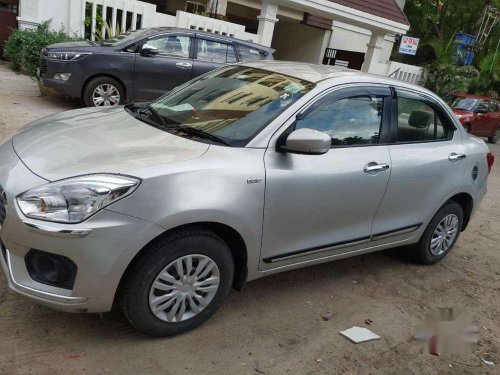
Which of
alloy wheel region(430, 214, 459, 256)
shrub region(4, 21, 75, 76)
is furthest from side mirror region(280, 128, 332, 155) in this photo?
shrub region(4, 21, 75, 76)

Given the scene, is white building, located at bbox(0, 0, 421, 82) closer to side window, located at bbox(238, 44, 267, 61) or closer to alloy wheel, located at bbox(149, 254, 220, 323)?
side window, located at bbox(238, 44, 267, 61)

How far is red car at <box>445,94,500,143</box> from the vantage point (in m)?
15.2

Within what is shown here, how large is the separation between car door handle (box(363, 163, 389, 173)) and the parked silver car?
0.05 ft

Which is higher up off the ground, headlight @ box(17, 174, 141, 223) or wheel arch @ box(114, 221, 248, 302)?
headlight @ box(17, 174, 141, 223)

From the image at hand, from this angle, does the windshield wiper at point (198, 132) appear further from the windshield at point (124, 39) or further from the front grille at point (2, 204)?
the windshield at point (124, 39)

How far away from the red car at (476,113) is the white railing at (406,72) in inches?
78.5

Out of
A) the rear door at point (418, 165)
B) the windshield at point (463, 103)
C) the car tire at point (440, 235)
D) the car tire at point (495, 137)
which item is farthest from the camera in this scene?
the car tire at point (495, 137)

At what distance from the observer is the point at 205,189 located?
2809mm

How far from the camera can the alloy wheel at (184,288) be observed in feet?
9.33

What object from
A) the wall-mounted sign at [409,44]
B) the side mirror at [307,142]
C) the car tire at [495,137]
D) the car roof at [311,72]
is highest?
the wall-mounted sign at [409,44]

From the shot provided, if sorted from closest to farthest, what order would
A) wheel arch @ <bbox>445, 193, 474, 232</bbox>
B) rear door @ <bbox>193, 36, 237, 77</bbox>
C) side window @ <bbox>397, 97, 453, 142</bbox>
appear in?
side window @ <bbox>397, 97, 453, 142</bbox> < wheel arch @ <bbox>445, 193, 474, 232</bbox> < rear door @ <bbox>193, 36, 237, 77</bbox>

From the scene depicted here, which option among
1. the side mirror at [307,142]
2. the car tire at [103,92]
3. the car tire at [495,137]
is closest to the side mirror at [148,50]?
the car tire at [103,92]

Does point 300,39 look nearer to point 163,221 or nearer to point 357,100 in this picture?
point 357,100

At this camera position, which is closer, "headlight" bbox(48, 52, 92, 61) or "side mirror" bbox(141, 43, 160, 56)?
"headlight" bbox(48, 52, 92, 61)
